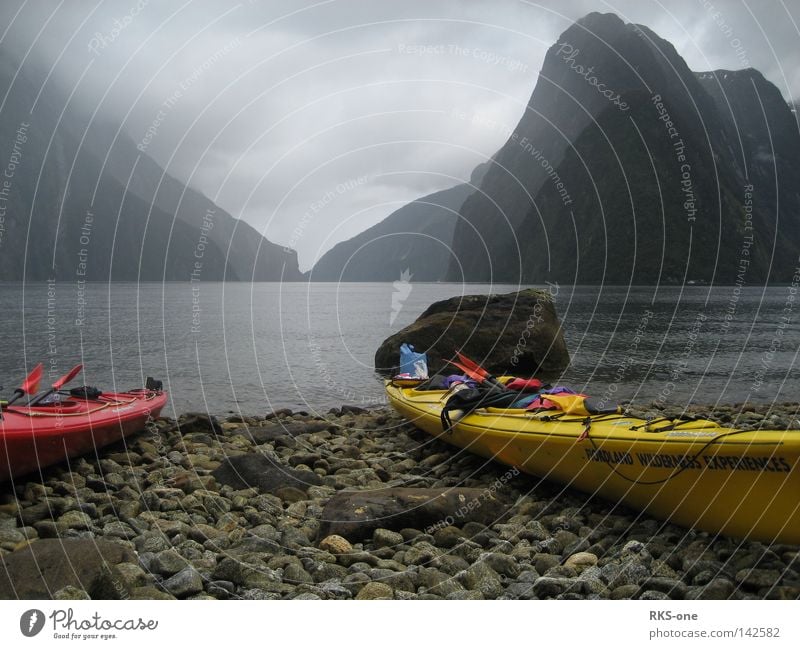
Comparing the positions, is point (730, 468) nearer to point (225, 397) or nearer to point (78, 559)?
point (78, 559)

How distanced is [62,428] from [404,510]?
4720 mm

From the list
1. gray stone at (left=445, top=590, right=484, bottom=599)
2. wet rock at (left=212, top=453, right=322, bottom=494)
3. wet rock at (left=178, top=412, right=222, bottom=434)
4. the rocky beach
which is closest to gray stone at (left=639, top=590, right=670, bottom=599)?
the rocky beach

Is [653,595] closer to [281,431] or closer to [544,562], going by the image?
[544,562]

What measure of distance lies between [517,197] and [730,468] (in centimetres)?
11302

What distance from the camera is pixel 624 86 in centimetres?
11706

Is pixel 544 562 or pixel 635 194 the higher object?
pixel 635 194

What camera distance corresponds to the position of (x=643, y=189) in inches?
3482

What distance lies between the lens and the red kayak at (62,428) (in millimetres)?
6422

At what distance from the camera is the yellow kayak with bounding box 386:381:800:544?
15.4ft

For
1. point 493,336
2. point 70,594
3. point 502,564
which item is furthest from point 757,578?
point 493,336

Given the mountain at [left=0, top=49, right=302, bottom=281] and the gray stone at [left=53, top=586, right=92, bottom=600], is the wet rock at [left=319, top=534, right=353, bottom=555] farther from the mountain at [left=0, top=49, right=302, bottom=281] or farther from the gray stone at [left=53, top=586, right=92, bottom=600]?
the mountain at [left=0, top=49, right=302, bottom=281]

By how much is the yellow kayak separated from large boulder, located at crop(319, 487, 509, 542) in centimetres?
105
